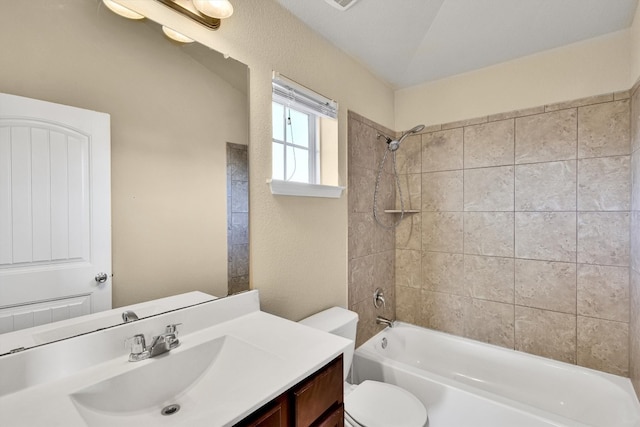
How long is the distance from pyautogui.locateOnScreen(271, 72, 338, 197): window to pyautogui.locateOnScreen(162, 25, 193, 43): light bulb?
1.48 feet

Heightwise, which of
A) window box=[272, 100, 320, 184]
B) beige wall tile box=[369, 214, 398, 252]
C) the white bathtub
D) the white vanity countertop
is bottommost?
the white bathtub

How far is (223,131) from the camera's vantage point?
1.34 m

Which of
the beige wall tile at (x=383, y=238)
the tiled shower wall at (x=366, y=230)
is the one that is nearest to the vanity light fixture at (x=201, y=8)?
the tiled shower wall at (x=366, y=230)

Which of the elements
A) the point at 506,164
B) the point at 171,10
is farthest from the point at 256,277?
the point at 506,164

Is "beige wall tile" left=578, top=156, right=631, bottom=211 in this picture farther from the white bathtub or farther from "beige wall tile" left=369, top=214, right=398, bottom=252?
"beige wall tile" left=369, top=214, right=398, bottom=252

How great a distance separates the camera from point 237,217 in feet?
4.56

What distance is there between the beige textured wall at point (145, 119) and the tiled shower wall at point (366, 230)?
3.22 feet

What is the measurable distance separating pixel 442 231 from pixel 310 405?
72.9 inches

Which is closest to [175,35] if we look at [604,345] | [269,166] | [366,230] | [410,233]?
[269,166]

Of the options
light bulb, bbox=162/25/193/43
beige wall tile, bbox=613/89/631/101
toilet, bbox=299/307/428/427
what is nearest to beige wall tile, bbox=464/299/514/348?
toilet, bbox=299/307/428/427

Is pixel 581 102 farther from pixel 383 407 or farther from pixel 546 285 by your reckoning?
pixel 383 407

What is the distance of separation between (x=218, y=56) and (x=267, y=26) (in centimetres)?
37

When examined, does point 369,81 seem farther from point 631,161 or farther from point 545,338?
point 545,338

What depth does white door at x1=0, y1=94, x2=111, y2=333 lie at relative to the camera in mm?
817
